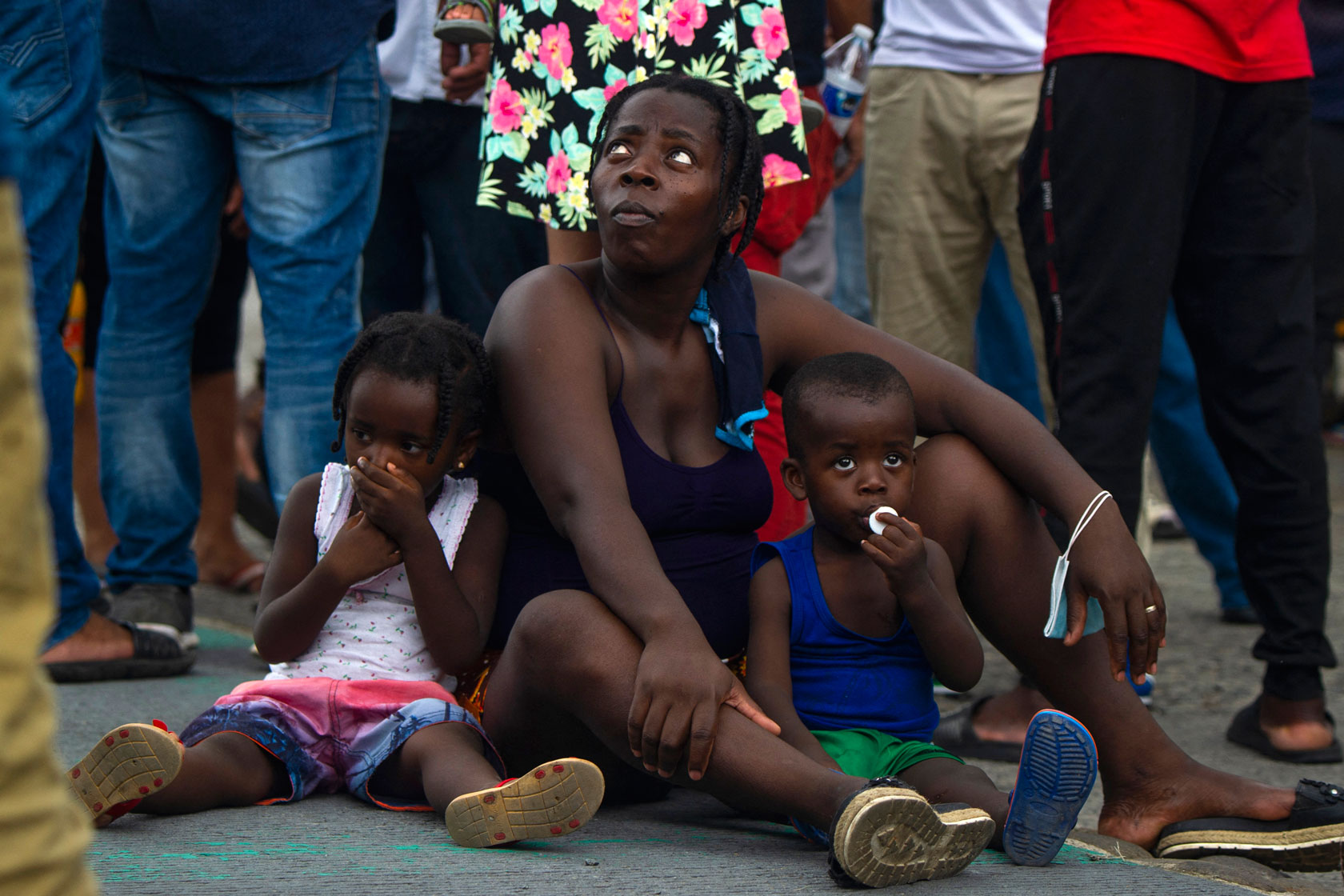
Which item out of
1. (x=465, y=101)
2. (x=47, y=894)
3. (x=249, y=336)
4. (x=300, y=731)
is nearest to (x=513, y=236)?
(x=465, y=101)

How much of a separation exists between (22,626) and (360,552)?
4.22 feet

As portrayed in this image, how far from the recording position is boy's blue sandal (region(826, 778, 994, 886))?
1.64m

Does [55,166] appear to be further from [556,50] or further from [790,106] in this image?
[790,106]

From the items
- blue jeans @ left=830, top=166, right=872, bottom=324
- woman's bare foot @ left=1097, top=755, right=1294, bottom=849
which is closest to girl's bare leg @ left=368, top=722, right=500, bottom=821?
woman's bare foot @ left=1097, top=755, right=1294, bottom=849

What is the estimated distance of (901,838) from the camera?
167cm

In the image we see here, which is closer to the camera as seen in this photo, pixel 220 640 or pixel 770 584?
pixel 770 584

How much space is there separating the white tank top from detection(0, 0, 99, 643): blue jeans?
0.82 metres

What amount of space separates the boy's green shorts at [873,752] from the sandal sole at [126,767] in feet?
3.07

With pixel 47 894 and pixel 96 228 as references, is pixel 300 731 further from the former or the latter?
pixel 96 228

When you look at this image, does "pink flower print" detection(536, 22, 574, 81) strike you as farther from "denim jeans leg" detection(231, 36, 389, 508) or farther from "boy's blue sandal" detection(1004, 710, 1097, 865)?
"boy's blue sandal" detection(1004, 710, 1097, 865)

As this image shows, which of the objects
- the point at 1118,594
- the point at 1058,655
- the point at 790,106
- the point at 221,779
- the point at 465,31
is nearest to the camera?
the point at 221,779

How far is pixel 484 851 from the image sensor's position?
1.80 m

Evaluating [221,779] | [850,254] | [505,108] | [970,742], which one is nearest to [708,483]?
[221,779]

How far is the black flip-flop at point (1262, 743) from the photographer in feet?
9.48
